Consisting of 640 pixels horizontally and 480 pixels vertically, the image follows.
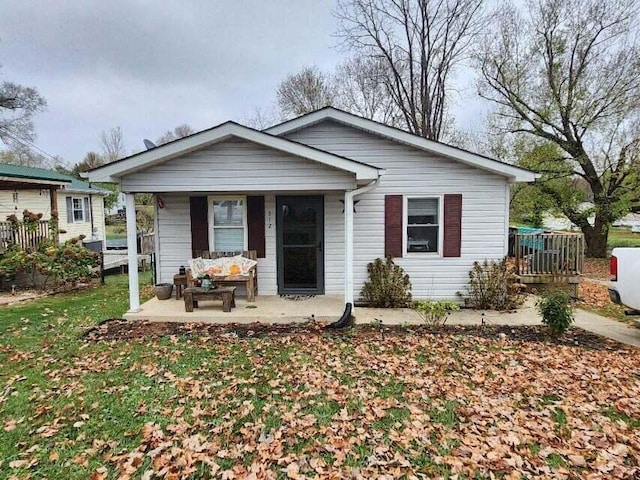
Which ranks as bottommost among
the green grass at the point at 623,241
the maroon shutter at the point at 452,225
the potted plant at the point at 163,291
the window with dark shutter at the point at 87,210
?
the potted plant at the point at 163,291

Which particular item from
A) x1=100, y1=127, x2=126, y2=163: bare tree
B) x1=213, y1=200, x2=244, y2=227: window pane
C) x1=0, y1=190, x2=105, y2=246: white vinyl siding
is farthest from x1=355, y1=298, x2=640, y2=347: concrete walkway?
x1=100, y1=127, x2=126, y2=163: bare tree

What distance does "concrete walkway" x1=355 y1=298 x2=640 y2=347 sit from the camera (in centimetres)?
635

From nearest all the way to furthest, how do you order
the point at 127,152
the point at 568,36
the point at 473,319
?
the point at 473,319, the point at 568,36, the point at 127,152

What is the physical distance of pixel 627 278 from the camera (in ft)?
18.2

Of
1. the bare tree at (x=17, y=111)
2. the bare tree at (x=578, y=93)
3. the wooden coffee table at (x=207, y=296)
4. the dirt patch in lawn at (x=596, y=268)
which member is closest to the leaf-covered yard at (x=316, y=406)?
the wooden coffee table at (x=207, y=296)

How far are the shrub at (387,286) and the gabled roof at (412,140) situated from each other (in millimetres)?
2430

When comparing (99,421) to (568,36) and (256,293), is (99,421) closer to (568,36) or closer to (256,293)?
(256,293)

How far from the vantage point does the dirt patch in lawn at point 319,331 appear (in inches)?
233

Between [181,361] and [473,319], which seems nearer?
[181,361]

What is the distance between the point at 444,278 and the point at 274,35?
13.8 meters

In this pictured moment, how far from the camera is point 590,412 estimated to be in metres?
3.60

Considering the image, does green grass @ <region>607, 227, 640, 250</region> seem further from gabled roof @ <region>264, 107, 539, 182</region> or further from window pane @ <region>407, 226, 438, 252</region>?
window pane @ <region>407, 226, 438, 252</region>

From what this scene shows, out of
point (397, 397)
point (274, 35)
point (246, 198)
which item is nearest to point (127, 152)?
point (274, 35)

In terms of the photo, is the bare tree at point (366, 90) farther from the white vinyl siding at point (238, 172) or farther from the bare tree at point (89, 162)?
the bare tree at point (89, 162)
